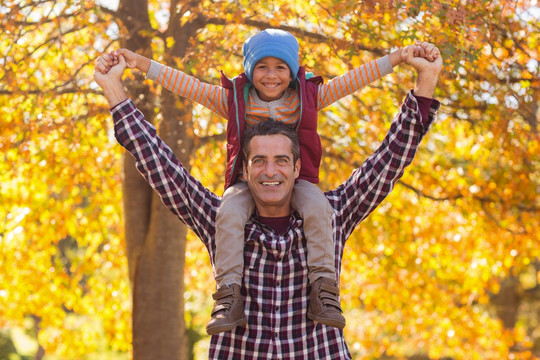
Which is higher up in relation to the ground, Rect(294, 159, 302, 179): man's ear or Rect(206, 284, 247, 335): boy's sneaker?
Rect(294, 159, 302, 179): man's ear

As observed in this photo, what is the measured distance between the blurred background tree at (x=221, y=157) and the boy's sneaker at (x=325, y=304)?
107 inches

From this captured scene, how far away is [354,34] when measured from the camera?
5.96m

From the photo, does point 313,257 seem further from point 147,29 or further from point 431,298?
point 431,298

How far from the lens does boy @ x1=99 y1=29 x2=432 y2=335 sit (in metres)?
2.93

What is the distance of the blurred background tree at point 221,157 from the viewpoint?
634cm

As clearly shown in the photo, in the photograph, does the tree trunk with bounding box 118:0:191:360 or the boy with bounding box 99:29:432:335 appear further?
the tree trunk with bounding box 118:0:191:360

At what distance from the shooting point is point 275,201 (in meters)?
3.06

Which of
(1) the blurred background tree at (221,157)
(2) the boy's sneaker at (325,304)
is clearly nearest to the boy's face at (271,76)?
(2) the boy's sneaker at (325,304)

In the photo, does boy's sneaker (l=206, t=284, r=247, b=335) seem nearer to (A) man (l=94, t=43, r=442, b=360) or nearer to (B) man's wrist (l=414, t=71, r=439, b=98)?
(A) man (l=94, t=43, r=442, b=360)

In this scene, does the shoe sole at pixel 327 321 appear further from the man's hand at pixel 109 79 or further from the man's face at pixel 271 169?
the man's hand at pixel 109 79

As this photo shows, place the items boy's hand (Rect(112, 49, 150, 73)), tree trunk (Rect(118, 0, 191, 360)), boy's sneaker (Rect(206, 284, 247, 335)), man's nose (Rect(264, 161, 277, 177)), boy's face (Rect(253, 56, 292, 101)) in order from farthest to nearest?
tree trunk (Rect(118, 0, 191, 360)), boy's face (Rect(253, 56, 292, 101)), boy's hand (Rect(112, 49, 150, 73)), man's nose (Rect(264, 161, 277, 177)), boy's sneaker (Rect(206, 284, 247, 335))

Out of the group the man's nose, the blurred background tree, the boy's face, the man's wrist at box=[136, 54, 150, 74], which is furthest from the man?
the blurred background tree

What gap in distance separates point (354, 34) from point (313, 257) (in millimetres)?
3426

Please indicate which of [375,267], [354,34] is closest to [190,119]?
[354,34]
